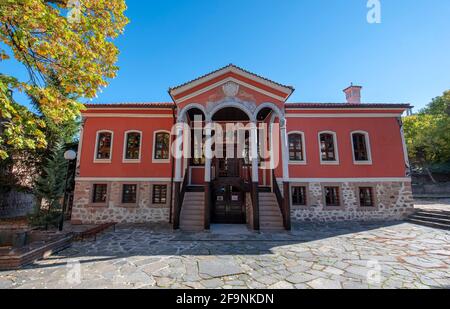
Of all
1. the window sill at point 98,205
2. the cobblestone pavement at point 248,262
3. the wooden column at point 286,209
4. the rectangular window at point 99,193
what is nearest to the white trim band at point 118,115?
the rectangular window at point 99,193

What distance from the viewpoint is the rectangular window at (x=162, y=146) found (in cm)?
1152

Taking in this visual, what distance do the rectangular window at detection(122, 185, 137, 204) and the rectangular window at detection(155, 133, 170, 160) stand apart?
222 centimetres

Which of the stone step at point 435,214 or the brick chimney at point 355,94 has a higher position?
the brick chimney at point 355,94

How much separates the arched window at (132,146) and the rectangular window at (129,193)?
163 cm

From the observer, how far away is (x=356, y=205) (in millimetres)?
10984

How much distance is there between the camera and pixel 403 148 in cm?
1149

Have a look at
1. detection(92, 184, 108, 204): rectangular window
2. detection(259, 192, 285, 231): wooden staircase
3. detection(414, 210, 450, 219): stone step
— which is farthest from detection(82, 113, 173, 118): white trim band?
detection(414, 210, 450, 219): stone step

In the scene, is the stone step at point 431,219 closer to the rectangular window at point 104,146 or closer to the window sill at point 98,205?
the window sill at point 98,205

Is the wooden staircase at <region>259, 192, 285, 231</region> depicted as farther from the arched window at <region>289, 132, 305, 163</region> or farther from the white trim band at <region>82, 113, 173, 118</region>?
the white trim band at <region>82, 113, 173, 118</region>

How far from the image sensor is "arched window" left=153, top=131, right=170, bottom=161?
11.5 metres

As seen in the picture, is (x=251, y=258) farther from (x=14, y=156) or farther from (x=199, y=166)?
(x=14, y=156)

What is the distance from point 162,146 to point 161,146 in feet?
0.20

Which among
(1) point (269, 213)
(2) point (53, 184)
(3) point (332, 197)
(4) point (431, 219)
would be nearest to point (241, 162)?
(1) point (269, 213)
